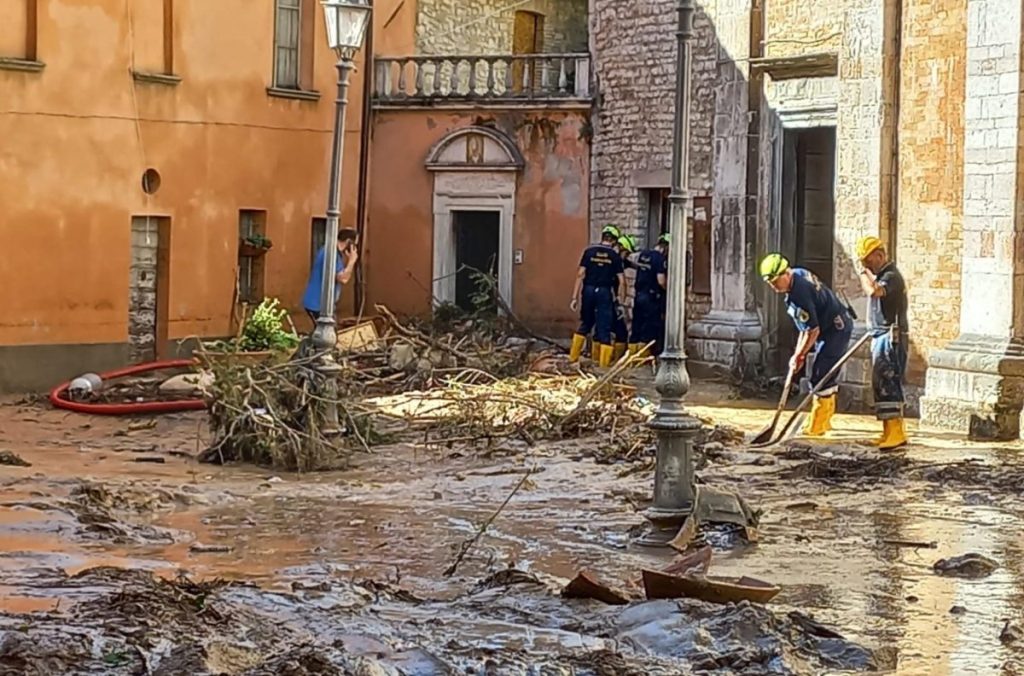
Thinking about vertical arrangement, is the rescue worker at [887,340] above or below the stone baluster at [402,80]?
below

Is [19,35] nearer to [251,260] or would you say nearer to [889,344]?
[251,260]

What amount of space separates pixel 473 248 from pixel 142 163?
651cm

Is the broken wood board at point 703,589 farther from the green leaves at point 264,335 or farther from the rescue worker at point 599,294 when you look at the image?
the rescue worker at point 599,294

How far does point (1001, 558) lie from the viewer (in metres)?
9.88

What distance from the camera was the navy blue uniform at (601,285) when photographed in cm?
2203

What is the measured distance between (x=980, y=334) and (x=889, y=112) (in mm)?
2916

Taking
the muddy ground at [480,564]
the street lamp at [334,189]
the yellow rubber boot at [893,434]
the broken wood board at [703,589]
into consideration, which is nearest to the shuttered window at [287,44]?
the muddy ground at [480,564]

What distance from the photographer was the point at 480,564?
9750 mm

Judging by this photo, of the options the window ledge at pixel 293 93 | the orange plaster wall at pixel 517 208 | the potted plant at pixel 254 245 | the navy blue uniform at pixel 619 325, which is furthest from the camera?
the orange plaster wall at pixel 517 208

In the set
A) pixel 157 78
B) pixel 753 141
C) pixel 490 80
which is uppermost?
pixel 490 80

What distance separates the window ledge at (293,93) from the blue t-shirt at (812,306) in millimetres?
10607

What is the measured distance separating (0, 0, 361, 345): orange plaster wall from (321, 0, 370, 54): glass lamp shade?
7023 mm

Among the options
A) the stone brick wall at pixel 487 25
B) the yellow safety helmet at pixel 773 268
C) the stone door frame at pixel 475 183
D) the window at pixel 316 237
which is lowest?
the yellow safety helmet at pixel 773 268

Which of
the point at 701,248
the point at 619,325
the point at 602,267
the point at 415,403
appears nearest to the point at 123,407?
the point at 415,403
